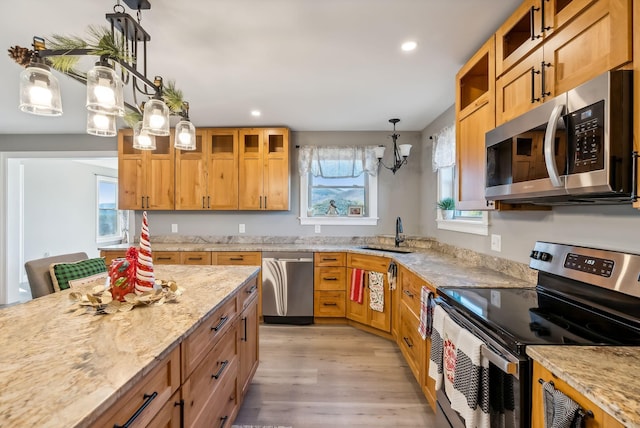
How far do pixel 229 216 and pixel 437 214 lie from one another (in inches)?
106

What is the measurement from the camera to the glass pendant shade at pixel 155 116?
1.56 meters

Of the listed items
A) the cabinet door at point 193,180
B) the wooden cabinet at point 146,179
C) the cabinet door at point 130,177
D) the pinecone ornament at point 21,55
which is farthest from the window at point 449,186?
the cabinet door at point 130,177

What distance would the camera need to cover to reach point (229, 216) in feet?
13.5

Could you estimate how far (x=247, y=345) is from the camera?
2.05 m

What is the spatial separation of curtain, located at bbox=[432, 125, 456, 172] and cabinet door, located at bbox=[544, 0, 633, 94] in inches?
65.0

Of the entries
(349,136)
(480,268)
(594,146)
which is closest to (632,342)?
(594,146)

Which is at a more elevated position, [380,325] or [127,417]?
[127,417]

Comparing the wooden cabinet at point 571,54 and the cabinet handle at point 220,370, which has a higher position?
the wooden cabinet at point 571,54

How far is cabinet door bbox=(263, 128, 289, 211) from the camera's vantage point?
3.81 meters

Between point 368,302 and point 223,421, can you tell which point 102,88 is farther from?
point 368,302

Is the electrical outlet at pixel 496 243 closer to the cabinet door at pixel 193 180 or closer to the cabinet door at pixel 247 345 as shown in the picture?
the cabinet door at pixel 247 345

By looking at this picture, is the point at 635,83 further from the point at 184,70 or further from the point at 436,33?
the point at 184,70

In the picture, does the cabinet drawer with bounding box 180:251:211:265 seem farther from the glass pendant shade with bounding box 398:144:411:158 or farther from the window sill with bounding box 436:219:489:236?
the window sill with bounding box 436:219:489:236

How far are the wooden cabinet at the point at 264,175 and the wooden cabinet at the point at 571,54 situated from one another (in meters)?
2.62
